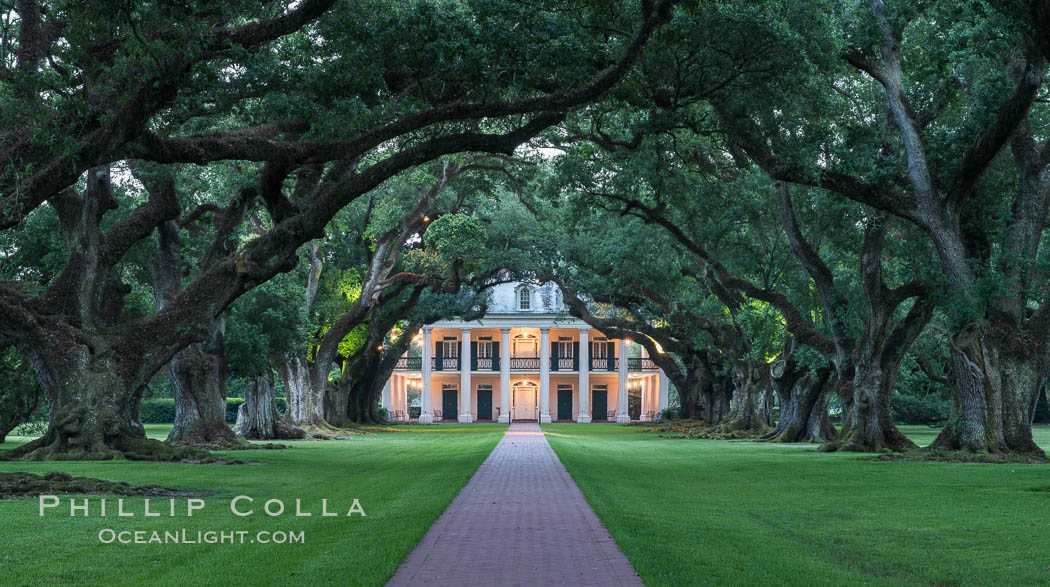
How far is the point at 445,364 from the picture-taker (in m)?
65.6

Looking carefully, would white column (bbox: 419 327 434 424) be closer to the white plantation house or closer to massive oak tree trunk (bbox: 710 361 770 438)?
the white plantation house

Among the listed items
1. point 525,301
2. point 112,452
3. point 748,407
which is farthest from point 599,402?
point 112,452

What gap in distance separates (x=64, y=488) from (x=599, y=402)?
5690 cm

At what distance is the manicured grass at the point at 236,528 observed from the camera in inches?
256

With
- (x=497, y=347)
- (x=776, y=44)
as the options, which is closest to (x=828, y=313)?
(x=776, y=44)

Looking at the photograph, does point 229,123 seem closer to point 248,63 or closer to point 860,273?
point 248,63

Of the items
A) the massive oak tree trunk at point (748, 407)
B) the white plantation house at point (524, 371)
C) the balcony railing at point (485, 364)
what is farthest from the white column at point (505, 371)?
the massive oak tree trunk at point (748, 407)

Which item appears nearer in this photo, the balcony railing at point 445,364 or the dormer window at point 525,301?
the dormer window at point 525,301

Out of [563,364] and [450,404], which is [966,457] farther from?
[450,404]

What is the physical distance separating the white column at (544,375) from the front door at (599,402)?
542 cm

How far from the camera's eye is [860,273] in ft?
77.0

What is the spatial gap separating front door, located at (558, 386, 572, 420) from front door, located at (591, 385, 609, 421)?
5.41 feet

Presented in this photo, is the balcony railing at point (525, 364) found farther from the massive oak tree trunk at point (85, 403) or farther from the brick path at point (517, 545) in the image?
the brick path at point (517, 545)

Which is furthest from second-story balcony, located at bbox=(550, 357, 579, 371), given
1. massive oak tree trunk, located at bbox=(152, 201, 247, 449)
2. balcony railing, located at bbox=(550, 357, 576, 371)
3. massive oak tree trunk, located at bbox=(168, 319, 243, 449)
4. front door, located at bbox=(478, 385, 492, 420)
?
massive oak tree trunk, located at bbox=(168, 319, 243, 449)
